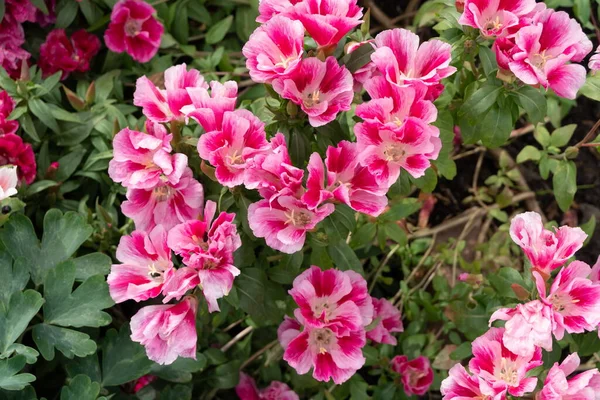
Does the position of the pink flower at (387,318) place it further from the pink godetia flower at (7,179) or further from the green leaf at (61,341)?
the pink godetia flower at (7,179)

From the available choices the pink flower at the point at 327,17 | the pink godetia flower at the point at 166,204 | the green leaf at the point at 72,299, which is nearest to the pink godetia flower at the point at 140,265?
the pink godetia flower at the point at 166,204

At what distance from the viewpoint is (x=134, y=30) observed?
215cm

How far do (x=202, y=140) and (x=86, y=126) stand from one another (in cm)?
78

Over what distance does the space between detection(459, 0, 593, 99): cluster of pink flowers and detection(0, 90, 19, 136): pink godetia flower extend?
109 cm

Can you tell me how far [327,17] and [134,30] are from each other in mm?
1005

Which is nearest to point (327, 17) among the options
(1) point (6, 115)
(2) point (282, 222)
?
(2) point (282, 222)

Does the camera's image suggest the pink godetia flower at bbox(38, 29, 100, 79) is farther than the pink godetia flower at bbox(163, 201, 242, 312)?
Yes

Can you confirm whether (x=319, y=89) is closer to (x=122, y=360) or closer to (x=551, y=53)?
(x=551, y=53)

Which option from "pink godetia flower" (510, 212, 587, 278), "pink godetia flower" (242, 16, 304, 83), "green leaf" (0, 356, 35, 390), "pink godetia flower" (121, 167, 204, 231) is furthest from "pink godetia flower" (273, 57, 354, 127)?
"green leaf" (0, 356, 35, 390)

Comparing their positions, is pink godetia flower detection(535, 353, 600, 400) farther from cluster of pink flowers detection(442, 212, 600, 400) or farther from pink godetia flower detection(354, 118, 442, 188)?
pink godetia flower detection(354, 118, 442, 188)

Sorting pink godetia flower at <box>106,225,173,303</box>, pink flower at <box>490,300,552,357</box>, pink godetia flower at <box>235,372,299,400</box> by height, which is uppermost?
pink flower at <box>490,300,552,357</box>

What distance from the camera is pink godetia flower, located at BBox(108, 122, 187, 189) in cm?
138

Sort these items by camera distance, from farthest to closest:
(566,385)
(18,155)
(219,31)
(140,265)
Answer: (219,31) → (18,155) → (140,265) → (566,385)

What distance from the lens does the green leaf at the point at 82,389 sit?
1.50 metres
